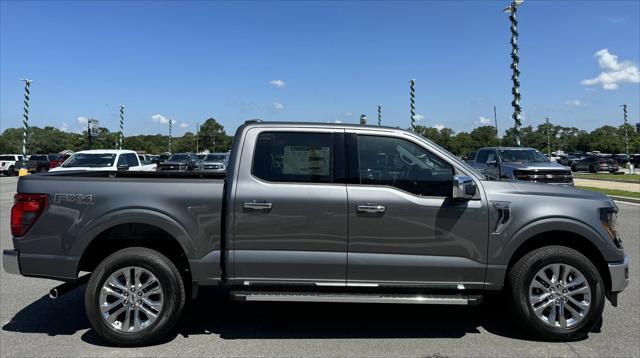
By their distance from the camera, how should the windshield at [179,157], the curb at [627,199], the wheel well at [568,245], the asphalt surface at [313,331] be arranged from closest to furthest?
the asphalt surface at [313,331] < the wheel well at [568,245] < the curb at [627,199] < the windshield at [179,157]

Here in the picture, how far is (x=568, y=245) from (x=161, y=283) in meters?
3.84

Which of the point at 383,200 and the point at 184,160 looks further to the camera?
the point at 184,160

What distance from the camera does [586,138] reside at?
121312mm

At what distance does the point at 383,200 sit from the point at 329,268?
777 millimetres

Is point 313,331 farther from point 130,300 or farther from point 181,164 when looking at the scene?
point 181,164

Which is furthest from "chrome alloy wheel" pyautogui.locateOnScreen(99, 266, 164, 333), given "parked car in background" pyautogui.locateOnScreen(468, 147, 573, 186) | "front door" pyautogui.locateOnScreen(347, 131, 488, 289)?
"parked car in background" pyautogui.locateOnScreen(468, 147, 573, 186)

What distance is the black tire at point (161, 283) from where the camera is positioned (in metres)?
4.35

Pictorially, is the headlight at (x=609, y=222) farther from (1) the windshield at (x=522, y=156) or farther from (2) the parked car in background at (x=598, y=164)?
(2) the parked car in background at (x=598, y=164)

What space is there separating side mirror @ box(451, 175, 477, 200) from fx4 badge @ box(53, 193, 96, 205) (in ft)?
10.6

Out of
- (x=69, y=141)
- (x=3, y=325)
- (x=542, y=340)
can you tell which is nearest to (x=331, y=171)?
(x=542, y=340)

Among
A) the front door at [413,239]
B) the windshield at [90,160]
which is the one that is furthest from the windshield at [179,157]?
the front door at [413,239]

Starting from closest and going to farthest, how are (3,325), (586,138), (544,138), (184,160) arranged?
(3,325) < (184,160) < (544,138) < (586,138)

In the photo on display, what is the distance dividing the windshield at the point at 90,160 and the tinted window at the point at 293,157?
14301 millimetres

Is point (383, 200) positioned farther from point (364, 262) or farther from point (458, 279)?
point (458, 279)
